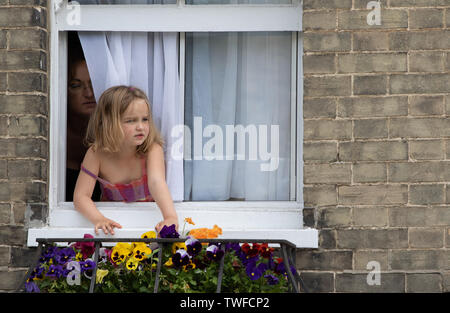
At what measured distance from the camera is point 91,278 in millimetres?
3990

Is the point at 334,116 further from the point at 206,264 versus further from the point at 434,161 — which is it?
the point at 206,264

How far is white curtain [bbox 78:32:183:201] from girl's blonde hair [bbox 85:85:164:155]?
0.28ft

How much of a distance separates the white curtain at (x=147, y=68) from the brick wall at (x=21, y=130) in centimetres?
36

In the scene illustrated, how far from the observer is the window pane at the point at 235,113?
477 centimetres

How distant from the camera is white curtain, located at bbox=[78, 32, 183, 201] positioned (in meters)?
4.78

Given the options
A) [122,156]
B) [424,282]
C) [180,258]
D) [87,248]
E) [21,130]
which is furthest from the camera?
[122,156]

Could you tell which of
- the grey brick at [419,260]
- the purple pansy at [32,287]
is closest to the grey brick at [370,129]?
the grey brick at [419,260]

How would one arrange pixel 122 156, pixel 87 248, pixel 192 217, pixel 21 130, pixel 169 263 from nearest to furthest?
pixel 169 263 → pixel 87 248 → pixel 21 130 → pixel 192 217 → pixel 122 156

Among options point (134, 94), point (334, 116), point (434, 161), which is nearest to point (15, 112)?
point (134, 94)

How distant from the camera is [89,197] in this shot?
4.68 meters

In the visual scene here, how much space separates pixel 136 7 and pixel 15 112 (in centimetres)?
98

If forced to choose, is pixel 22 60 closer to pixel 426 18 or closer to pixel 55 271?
pixel 55 271

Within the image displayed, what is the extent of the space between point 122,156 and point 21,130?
0.63 m

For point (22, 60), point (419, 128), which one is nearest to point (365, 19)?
point (419, 128)
